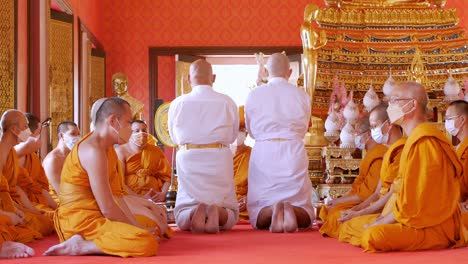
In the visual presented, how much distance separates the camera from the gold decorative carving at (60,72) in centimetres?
1046

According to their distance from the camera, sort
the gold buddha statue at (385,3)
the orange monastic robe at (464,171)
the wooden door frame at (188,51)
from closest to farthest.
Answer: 1. the orange monastic robe at (464,171)
2. the gold buddha statue at (385,3)
3. the wooden door frame at (188,51)

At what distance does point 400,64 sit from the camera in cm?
1030

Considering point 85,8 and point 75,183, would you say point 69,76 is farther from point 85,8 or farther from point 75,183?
point 75,183

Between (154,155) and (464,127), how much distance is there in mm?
3333

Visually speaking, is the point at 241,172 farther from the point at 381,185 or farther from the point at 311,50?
the point at 311,50

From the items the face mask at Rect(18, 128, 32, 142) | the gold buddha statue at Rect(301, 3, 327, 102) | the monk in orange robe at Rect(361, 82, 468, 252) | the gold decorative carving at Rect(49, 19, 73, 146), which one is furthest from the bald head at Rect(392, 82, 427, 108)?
the gold decorative carving at Rect(49, 19, 73, 146)

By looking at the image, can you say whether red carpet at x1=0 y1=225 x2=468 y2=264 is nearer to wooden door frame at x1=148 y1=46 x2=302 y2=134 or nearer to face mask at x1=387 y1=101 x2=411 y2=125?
face mask at x1=387 y1=101 x2=411 y2=125

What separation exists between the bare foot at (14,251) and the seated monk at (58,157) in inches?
94.8

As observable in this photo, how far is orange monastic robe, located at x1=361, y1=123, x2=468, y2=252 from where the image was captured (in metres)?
4.80

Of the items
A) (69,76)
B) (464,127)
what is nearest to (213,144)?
(464,127)

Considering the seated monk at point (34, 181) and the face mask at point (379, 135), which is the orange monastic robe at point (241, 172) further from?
the face mask at point (379, 135)

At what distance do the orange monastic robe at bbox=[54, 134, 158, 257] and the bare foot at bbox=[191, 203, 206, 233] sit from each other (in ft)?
5.00

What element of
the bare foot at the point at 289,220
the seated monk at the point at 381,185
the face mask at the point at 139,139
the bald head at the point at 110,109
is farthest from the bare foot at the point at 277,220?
the face mask at the point at 139,139

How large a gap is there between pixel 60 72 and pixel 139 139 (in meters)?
3.29
